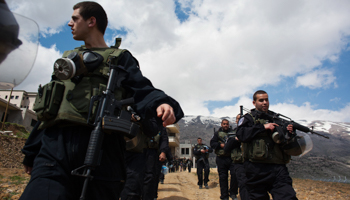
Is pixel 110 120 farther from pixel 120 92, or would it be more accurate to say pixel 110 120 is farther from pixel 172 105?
pixel 172 105

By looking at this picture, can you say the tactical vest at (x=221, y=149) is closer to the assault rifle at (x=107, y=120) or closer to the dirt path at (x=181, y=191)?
the dirt path at (x=181, y=191)

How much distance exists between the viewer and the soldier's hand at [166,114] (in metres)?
1.81

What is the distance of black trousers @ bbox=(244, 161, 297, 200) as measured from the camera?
370 cm

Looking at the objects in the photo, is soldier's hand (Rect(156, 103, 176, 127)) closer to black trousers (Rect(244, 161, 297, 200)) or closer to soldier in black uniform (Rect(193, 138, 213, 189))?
black trousers (Rect(244, 161, 297, 200))

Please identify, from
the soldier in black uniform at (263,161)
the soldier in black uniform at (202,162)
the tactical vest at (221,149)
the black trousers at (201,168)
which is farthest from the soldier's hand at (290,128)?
the black trousers at (201,168)

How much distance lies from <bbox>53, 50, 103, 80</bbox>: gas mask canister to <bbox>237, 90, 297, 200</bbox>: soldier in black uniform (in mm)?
3124

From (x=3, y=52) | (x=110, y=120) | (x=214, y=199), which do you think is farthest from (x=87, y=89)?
(x=214, y=199)

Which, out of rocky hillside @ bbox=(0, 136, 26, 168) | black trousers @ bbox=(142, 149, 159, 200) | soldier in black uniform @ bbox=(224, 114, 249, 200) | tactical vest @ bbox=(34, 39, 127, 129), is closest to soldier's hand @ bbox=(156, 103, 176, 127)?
tactical vest @ bbox=(34, 39, 127, 129)

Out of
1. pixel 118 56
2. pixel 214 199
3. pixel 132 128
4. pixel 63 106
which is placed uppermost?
pixel 118 56

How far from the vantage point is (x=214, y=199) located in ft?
26.3

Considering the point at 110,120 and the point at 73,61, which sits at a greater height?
the point at 73,61

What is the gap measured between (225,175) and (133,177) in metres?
4.46

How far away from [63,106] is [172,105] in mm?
860

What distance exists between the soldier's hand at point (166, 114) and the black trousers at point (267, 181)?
2725 mm
